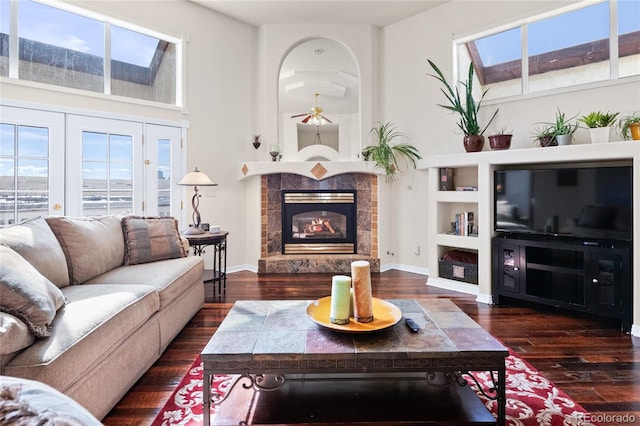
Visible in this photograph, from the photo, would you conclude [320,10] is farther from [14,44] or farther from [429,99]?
[14,44]

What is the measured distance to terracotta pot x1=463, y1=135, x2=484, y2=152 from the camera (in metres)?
3.84

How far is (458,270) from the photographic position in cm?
402

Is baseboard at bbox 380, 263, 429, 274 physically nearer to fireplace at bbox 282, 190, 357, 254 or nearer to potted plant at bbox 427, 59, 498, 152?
fireplace at bbox 282, 190, 357, 254

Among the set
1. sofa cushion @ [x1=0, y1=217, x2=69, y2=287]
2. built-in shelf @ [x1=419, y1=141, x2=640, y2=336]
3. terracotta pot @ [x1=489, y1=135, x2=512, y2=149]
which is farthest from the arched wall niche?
sofa cushion @ [x1=0, y1=217, x2=69, y2=287]

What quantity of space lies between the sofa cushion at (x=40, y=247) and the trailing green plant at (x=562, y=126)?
13.7 feet

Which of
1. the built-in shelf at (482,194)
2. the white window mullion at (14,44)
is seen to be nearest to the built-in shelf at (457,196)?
the built-in shelf at (482,194)

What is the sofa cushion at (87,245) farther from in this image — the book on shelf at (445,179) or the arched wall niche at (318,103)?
the book on shelf at (445,179)

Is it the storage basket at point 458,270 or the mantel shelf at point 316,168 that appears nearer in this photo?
the storage basket at point 458,270

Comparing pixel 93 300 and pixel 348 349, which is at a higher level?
pixel 93 300

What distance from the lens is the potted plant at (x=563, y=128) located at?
3.26 metres

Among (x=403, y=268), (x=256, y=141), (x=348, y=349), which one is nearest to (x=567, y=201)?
(x=403, y=268)

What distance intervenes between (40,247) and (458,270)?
3.80 metres

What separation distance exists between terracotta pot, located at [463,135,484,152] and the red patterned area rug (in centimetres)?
239

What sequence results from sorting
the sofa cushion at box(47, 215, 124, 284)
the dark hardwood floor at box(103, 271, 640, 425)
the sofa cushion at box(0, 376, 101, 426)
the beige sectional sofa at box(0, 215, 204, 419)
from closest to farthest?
the sofa cushion at box(0, 376, 101, 426), the beige sectional sofa at box(0, 215, 204, 419), the dark hardwood floor at box(103, 271, 640, 425), the sofa cushion at box(47, 215, 124, 284)
